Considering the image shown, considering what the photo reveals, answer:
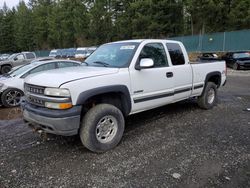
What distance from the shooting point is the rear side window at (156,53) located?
17.5 feet

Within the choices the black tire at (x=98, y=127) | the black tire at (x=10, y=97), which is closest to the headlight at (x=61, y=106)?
the black tire at (x=98, y=127)

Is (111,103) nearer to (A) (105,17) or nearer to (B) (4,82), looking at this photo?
(B) (4,82)

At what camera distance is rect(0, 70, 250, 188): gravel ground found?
3.65 m

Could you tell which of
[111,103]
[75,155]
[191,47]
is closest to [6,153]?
[75,155]

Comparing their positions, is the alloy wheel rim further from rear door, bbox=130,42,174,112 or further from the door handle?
the door handle

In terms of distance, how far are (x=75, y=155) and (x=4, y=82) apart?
5.18 metres

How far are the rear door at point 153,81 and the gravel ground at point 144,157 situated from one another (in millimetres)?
684

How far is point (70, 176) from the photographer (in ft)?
12.4

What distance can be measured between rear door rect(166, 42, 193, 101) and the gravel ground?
70 cm

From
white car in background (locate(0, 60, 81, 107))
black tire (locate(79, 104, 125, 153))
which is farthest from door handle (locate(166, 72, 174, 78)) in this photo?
white car in background (locate(0, 60, 81, 107))

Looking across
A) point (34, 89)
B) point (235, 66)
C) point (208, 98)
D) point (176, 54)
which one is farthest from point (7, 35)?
point (34, 89)

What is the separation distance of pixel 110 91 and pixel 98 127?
2.13 feet

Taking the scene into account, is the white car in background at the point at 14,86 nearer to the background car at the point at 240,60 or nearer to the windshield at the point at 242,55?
the background car at the point at 240,60

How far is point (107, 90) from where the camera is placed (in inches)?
174
